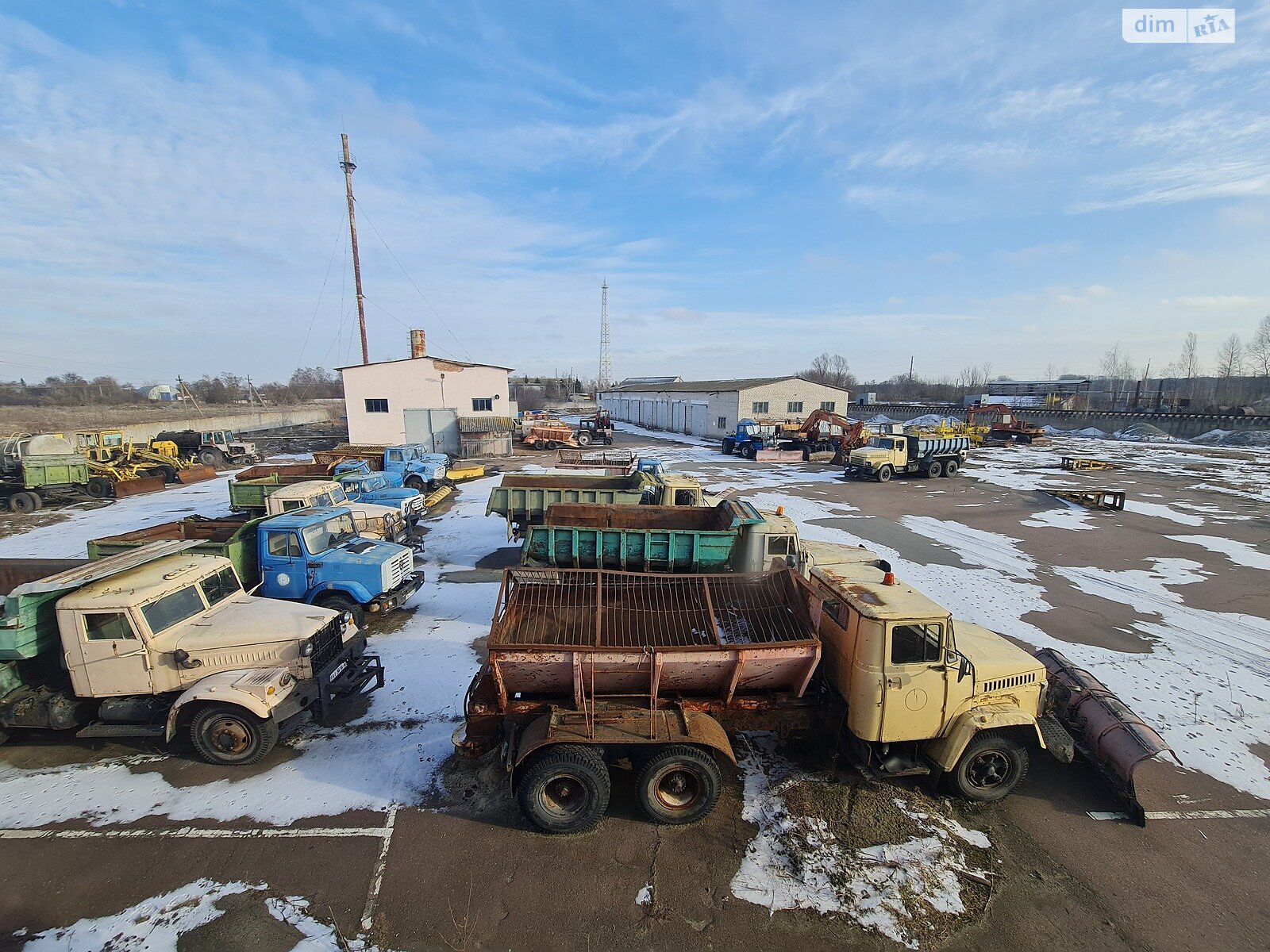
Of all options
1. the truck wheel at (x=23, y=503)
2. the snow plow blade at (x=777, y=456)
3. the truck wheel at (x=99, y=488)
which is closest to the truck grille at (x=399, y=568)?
the truck wheel at (x=23, y=503)

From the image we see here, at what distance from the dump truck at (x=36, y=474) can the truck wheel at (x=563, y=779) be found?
81.1ft

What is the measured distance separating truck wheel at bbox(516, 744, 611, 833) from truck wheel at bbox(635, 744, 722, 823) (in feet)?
1.39

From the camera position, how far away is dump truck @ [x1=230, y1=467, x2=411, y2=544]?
12.5 m

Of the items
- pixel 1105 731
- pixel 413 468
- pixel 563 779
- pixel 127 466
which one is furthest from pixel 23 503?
pixel 1105 731

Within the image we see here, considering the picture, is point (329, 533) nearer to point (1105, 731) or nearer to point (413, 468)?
point (1105, 731)

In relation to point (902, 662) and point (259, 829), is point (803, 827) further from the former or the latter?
point (259, 829)

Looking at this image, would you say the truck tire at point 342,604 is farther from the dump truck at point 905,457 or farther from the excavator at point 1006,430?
the excavator at point 1006,430

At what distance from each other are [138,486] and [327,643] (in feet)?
75.3

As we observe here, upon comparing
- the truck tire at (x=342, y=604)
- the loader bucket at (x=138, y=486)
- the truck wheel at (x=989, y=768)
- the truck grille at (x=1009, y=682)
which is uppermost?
the loader bucket at (x=138, y=486)

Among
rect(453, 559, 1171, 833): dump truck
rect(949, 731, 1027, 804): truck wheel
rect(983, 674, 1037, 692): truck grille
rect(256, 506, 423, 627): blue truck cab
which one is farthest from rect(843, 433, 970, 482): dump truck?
rect(256, 506, 423, 627): blue truck cab

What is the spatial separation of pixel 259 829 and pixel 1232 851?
372 inches

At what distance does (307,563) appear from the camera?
9.11 m

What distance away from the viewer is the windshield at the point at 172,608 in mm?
6281

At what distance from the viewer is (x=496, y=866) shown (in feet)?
16.2
